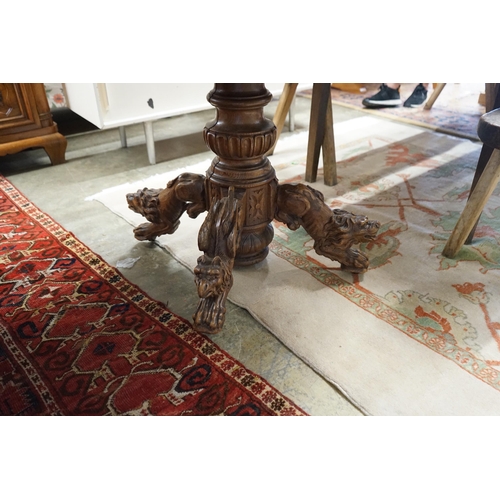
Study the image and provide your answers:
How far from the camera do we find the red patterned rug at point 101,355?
0.84 m

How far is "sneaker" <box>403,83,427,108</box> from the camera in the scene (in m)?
2.75

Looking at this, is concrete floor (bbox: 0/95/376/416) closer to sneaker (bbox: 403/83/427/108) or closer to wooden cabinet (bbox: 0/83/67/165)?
wooden cabinet (bbox: 0/83/67/165)

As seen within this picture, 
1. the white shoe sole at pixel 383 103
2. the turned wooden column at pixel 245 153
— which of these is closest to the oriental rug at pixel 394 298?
the turned wooden column at pixel 245 153

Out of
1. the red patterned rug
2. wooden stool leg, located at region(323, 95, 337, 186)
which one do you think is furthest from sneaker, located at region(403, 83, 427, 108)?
the red patterned rug

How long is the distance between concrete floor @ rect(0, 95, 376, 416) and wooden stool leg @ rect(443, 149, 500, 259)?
600 millimetres

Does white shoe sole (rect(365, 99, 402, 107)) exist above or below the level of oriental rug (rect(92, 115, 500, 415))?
above

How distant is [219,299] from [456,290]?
594mm

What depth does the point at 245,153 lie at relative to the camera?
3.46 feet

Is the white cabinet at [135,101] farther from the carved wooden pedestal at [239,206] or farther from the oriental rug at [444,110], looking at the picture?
the oriental rug at [444,110]

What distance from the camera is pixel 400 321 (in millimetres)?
1039

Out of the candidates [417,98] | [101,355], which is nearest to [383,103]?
[417,98]

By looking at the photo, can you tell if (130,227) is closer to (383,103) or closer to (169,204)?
(169,204)
